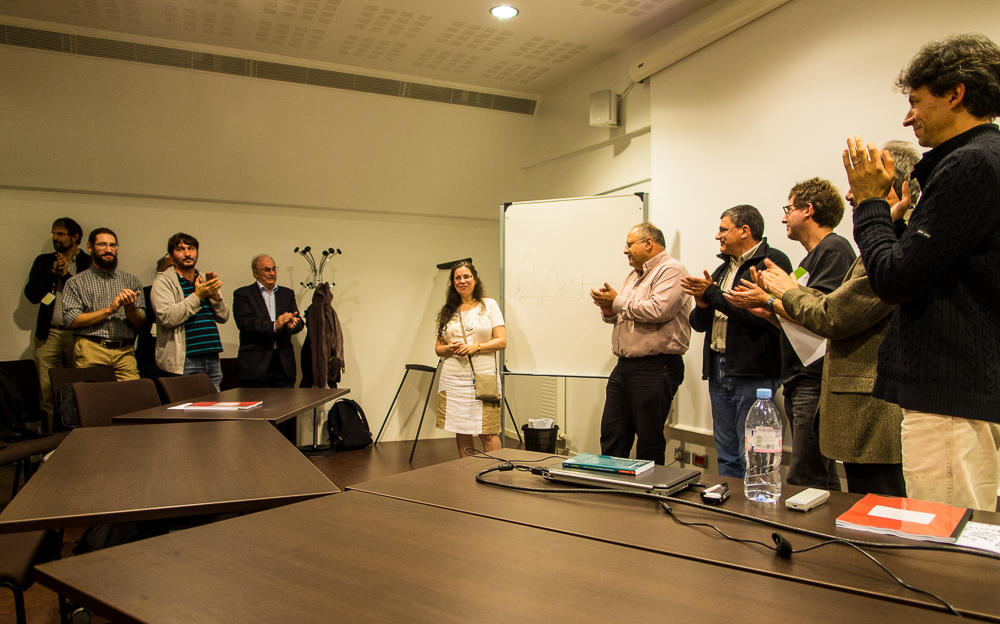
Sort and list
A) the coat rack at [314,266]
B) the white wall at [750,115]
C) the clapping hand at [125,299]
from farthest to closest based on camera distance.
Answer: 1. the coat rack at [314,266]
2. the clapping hand at [125,299]
3. the white wall at [750,115]

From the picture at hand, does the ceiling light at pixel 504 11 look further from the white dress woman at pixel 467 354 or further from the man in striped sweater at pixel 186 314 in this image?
the man in striped sweater at pixel 186 314

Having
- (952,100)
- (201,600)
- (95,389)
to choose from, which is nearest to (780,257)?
(952,100)

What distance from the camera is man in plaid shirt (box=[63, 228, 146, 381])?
3.96 metres

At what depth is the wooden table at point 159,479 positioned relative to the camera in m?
1.20

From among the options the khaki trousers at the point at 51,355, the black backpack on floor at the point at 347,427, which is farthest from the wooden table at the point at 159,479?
the black backpack on floor at the point at 347,427

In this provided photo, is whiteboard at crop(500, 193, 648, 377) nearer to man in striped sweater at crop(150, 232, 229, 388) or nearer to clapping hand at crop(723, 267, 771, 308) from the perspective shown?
clapping hand at crop(723, 267, 771, 308)

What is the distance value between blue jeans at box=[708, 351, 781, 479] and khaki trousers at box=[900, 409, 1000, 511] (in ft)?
4.95

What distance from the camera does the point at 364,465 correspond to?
4789mm

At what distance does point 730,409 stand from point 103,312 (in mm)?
3759

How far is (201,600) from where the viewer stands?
805 millimetres

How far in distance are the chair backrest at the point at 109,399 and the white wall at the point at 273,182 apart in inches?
91.1

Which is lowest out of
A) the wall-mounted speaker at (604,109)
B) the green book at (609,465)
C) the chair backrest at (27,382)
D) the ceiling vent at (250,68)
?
the chair backrest at (27,382)

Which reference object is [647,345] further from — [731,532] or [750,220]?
[731,532]

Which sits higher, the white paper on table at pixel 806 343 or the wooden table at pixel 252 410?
the white paper on table at pixel 806 343
